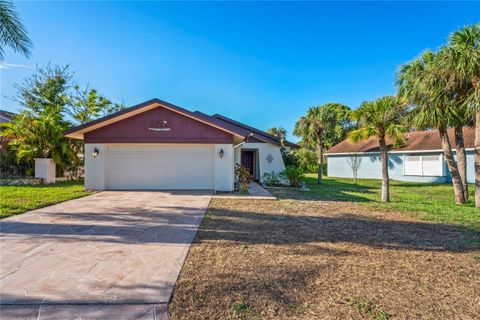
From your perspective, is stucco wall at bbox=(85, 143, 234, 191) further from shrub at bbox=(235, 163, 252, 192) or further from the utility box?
the utility box

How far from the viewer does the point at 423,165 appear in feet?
65.8

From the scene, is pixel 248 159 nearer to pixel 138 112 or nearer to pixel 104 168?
pixel 138 112

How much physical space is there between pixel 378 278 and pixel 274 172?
48.6 feet

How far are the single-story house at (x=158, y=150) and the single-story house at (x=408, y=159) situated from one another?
52.4ft

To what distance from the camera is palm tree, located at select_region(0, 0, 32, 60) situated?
22.5 ft

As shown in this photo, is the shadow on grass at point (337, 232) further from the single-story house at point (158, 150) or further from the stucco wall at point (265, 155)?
the stucco wall at point (265, 155)

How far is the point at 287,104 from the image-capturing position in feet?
85.8

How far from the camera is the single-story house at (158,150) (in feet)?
39.3

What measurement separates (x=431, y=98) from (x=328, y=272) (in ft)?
31.1

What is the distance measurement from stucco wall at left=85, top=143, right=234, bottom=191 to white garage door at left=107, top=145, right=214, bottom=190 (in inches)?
12.0

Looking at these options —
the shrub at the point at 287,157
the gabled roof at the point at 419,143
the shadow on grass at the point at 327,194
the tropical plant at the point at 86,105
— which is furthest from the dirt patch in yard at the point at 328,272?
the tropical plant at the point at 86,105

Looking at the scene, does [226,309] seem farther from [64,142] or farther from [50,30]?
[64,142]

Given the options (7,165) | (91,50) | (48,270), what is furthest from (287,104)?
(48,270)

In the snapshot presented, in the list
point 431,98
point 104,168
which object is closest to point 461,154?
point 431,98
